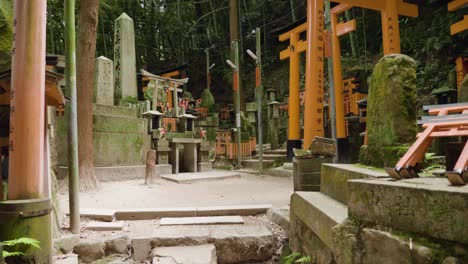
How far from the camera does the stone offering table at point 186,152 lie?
11336mm

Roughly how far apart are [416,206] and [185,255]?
2695 millimetres

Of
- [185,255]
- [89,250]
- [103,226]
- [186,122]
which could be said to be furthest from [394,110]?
[186,122]

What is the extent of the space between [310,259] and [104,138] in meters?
7.80

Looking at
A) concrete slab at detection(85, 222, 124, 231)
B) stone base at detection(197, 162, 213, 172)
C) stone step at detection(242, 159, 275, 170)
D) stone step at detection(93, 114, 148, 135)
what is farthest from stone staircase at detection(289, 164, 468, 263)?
stone step at detection(242, 159, 275, 170)

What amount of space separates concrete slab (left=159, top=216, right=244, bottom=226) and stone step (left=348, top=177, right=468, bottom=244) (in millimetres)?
2773

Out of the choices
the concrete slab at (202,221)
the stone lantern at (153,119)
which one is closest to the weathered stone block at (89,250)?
the concrete slab at (202,221)

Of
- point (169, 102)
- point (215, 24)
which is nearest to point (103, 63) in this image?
point (169, 102)

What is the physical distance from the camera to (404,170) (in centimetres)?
210

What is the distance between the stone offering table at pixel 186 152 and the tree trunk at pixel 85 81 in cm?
418

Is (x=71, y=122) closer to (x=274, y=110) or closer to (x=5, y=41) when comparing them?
(x=5, y=41)

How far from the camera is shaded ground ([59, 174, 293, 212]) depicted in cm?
608

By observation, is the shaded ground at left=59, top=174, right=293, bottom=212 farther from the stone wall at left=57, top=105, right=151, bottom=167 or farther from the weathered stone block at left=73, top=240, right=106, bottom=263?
the weathered stone block at left=73, top=240, right=106, bottom=263

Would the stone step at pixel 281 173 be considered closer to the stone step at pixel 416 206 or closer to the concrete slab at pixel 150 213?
the concrete slab at pixel 150 213

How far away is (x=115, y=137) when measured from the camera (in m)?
9.65
